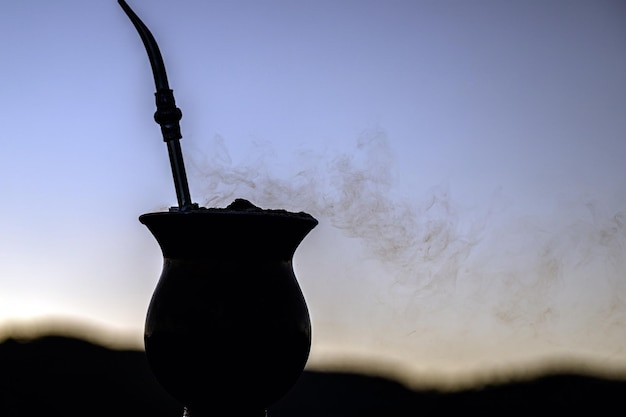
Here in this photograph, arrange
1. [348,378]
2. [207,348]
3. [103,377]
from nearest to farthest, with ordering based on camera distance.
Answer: [207,348], [348,378], [103,377]

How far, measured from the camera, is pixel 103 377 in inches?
313

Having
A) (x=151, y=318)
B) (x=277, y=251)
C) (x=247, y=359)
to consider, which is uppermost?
(x=277, y=251)

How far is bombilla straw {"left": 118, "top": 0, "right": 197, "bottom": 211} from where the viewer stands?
218 cm

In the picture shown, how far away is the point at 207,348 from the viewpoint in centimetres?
185

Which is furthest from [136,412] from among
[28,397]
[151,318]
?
[151,318]

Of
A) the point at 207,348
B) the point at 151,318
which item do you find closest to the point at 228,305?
the point at 207,348

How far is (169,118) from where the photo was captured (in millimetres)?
2197

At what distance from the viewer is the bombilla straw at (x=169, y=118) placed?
218cm

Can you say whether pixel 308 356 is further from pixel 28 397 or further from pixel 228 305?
pixel 28 397

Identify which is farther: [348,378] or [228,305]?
[348,378]

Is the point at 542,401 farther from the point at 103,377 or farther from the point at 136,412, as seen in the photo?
the point at 103,377

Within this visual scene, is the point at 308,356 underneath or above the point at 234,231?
underneath

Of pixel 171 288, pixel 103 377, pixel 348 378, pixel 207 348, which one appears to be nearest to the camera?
pixel 207 348

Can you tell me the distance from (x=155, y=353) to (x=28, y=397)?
23.8 ft
